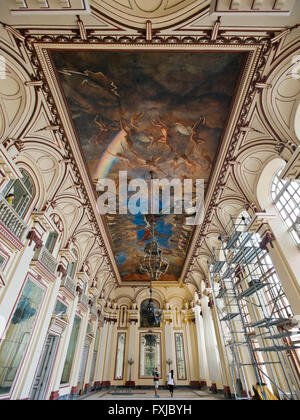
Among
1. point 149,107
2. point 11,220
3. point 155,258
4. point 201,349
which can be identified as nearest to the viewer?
point 11,220

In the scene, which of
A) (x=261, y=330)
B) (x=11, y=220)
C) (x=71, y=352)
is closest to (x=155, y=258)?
(x=261, y=330)

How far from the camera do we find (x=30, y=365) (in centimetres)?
629

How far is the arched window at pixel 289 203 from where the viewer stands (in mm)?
6146

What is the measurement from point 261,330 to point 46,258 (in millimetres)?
8100

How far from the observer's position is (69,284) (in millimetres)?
9367

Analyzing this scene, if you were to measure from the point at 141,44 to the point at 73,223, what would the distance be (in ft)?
23.2

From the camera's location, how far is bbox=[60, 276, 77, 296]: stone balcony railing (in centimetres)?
873

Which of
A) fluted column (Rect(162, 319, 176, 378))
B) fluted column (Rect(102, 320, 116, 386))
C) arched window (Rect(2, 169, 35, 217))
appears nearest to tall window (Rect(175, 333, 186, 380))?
fluted column (Rect(162, 319, 176, 378))

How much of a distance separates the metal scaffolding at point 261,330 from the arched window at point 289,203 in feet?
3.58

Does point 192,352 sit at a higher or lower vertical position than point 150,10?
lower

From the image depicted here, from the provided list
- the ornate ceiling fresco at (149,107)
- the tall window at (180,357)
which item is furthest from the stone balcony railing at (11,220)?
the tall window at (180,357)

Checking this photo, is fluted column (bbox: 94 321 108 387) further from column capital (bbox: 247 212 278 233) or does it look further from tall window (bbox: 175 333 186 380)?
column capital (bbox: 247 212 278 233)

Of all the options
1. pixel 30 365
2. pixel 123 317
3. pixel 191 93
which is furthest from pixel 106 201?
pixel 123 317

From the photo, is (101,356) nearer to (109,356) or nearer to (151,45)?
(109,356)
